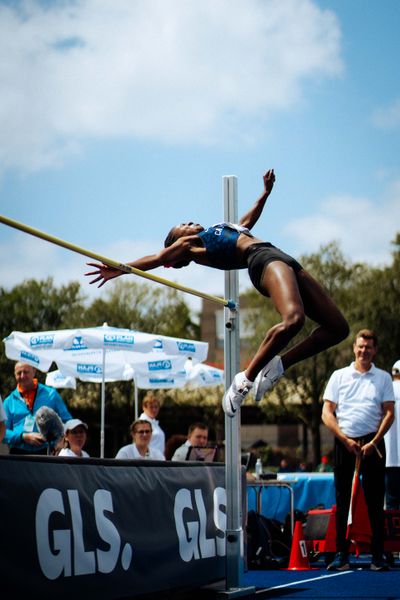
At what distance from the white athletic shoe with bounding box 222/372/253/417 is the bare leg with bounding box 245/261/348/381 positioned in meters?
0.06

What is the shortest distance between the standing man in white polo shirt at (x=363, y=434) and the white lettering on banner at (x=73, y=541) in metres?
3.74

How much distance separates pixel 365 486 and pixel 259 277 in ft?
11.6

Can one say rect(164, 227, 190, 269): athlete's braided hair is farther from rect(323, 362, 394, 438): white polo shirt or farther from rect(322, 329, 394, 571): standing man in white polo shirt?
rect(323, 362, 394, 438): white polo shirt

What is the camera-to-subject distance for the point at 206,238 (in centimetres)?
641

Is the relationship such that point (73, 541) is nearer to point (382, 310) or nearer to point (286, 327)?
point (286, 327)

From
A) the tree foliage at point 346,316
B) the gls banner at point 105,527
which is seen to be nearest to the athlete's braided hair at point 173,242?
the gls banner at point 105,527

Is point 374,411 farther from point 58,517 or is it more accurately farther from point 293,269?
point 58,517

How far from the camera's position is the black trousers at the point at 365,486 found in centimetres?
880

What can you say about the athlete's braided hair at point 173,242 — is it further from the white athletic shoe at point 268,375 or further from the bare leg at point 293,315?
the white athletic shoe at point 268,375

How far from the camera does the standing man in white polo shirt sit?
8797 millimetres

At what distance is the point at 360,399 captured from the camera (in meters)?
9.04

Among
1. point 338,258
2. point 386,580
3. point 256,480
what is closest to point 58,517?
point 386,580

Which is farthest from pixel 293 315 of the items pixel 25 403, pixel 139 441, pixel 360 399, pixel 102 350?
pixel 102 350

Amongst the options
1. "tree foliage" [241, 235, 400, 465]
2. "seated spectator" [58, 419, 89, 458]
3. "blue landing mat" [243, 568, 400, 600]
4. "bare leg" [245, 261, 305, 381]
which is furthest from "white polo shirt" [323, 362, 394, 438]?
"tree foliage" [241, 235, 400, 465]
